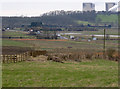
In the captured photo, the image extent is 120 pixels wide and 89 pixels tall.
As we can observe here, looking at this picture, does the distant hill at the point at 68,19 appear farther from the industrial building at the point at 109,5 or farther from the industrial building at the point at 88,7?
the industrial building at the point at 88,7

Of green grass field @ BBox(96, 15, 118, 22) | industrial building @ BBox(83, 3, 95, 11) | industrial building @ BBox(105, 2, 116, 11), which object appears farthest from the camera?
industrial building @ BBox(83, 3, 95, 11)

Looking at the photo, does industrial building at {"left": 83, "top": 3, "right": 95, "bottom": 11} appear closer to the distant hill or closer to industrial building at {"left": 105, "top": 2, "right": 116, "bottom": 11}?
the distant hill

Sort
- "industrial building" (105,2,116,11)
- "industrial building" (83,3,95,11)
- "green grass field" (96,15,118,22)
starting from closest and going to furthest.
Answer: "industrial building" (105,2,116,11) → "green grass field" (96,15,118,22) → "industrial building" (83,3,95,11)

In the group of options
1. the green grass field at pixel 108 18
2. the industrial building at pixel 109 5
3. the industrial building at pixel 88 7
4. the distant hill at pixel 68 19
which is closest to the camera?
the distant hill at pixel 68 19

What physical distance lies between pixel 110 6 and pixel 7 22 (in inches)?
1878

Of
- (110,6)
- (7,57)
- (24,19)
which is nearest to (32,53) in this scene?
(7,57)

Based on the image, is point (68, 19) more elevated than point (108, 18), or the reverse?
point (108, 18)

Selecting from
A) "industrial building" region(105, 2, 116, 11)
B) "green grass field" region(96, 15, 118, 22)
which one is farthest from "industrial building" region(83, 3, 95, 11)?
"industrial building" region(105, 2, 116, 11)

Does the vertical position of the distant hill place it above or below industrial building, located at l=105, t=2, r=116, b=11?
below

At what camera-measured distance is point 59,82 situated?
1389 centimetres

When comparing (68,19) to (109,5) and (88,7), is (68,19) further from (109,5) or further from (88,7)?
(88,7)

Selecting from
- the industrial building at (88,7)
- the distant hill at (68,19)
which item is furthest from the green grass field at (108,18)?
the industrial building at (88,7)

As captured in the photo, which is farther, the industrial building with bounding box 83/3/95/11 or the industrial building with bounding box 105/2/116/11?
the industrial building with bounding box 83/3/95/11

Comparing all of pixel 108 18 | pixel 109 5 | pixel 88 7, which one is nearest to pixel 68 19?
pixel 108 18
